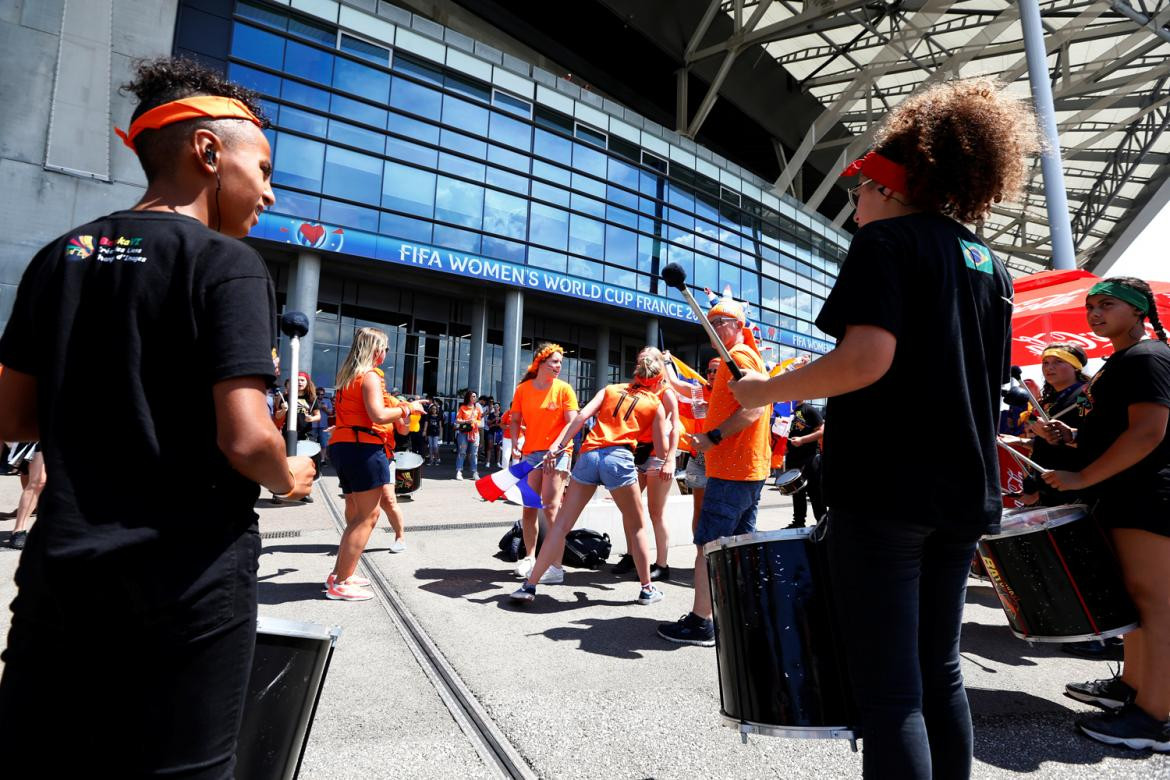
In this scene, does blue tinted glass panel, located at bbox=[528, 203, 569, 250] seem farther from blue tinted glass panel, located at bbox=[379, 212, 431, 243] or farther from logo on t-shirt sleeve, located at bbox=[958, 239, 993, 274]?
logo on t-shirt sleeve, located at bbox=[958, 239, 993, 274]

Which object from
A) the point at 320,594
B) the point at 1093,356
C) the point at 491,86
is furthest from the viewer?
the point at 491,86

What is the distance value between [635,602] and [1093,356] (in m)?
4.13

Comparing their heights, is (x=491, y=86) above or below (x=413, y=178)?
above

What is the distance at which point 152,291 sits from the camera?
1067mm

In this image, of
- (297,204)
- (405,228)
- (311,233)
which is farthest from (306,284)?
(405,228)

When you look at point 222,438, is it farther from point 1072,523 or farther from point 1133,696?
point 1133,696

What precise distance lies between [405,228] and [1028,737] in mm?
18715

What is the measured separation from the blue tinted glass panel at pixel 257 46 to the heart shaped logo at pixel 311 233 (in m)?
4.64

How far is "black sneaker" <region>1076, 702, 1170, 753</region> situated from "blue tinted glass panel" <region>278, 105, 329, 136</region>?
19740 millimetres

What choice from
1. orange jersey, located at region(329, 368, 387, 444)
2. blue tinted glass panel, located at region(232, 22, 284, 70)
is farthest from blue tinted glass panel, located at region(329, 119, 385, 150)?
orange jersey, located at region(329, 368, 387, 444)

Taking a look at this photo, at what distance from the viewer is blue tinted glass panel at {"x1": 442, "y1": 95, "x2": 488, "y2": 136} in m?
19.5

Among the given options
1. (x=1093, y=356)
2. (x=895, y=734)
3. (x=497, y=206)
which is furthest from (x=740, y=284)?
(x=895, y=734)

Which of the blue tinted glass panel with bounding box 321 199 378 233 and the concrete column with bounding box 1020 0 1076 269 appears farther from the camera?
the blue tinted glass panel with bounding box 321 199 378 233

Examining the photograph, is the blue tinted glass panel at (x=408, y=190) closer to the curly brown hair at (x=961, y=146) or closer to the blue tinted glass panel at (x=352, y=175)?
the blue tinted glass panel at (x=352, y=175)
